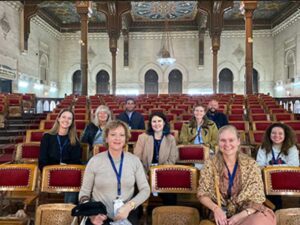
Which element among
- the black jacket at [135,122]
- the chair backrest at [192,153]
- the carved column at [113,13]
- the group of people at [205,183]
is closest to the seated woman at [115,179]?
the group of people at [205,183]

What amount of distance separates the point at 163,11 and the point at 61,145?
18944 millimetres

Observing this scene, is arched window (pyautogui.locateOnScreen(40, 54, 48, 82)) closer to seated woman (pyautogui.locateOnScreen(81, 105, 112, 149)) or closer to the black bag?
seated woman (pyautogui.locateOnScreen(81, 105, 112, 149))

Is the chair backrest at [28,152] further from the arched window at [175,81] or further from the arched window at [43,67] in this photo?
the arched window at [175,81]

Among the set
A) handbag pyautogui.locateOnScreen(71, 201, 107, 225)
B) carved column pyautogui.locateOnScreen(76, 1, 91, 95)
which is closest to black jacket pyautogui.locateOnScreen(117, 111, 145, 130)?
handbag pyautogui.locateOnScreen(71, 201, 107, 225)

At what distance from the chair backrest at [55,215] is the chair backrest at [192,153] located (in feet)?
6.48

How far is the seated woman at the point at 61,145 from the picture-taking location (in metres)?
3.92

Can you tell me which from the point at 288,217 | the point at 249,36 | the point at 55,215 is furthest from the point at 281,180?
the point at 249,36

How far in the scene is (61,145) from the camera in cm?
399

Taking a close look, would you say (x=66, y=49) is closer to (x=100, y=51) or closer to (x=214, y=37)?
(x=100, y=51)

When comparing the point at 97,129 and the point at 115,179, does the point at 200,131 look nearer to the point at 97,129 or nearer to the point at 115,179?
the point at 97,129

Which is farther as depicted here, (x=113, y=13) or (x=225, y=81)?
(x=225, y=81)

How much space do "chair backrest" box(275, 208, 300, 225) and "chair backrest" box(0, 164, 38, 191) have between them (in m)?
2.36

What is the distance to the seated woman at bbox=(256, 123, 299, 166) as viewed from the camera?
12.5 ft

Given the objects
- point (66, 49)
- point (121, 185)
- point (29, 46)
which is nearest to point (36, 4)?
point (29, 46)
